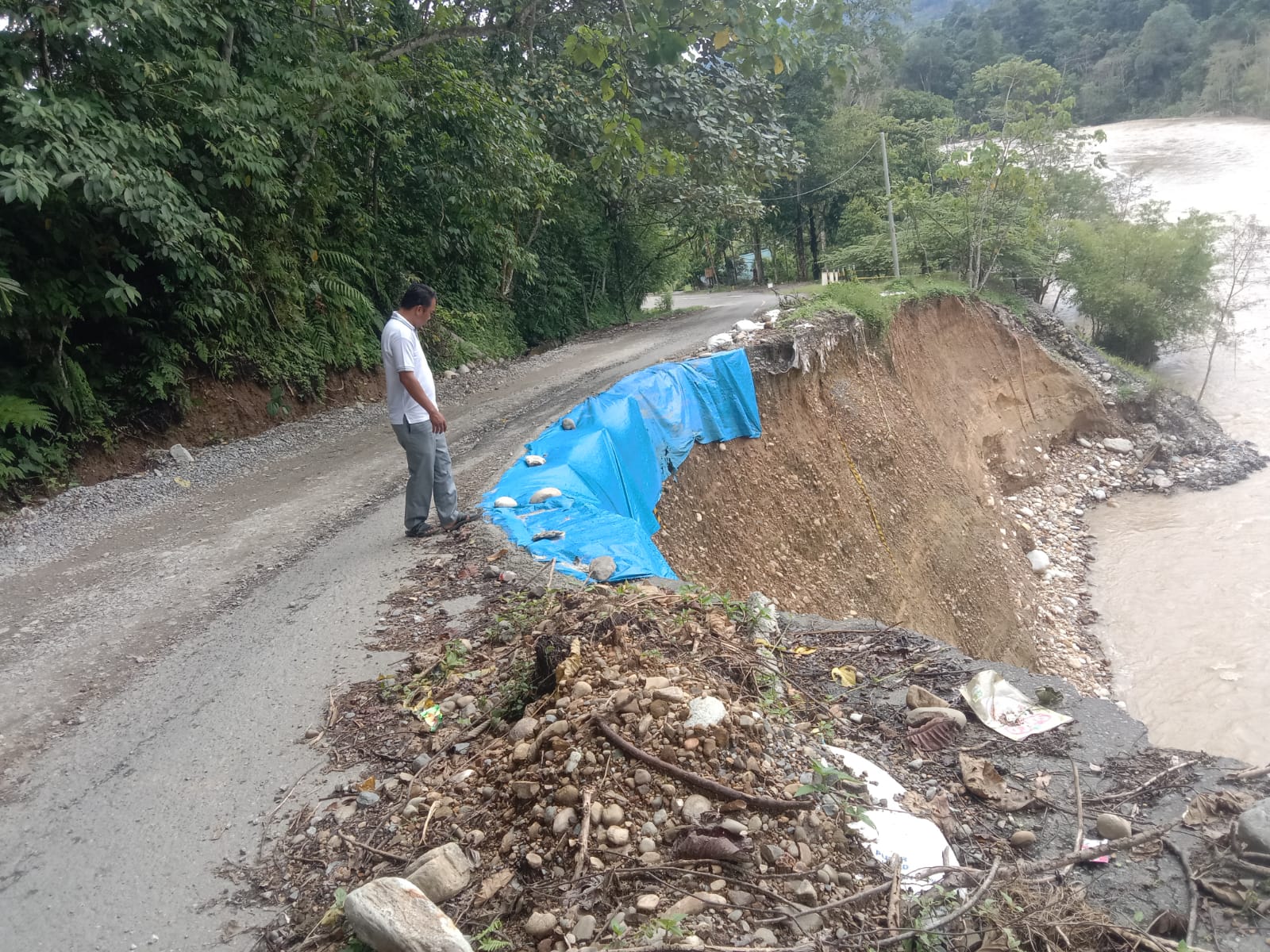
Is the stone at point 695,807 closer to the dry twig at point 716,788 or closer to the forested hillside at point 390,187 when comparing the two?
the dry twig at point 716,788

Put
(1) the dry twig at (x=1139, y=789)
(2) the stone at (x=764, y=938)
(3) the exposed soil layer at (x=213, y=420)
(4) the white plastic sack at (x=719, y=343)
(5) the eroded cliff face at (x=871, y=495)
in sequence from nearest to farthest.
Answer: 1. (2) the stone at (x=764, y=938)
2. (1) the dry twig at (x=1139, y=789)
3. (3) the exposed soil layer at (x=213, y=420)
4. (5) the eroded cliff face at (x=871, y=495)
5. (4) the white plastic sack at (x=719, y=343)

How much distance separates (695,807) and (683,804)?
0.05 m

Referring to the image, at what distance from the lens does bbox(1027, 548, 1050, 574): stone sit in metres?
14.1

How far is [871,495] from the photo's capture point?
12.2 metres

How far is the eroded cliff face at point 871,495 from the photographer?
30.8ft

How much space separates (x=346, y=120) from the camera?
32.5 ft

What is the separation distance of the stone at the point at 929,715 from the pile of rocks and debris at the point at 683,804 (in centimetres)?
1

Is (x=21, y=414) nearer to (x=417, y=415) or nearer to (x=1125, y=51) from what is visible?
(x=417, y=415)

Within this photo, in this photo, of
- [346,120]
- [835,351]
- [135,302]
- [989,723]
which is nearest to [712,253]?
[835,351]

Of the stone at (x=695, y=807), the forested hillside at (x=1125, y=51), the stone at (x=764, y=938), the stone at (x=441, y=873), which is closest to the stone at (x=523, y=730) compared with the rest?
the stone at (x=441, y=873)

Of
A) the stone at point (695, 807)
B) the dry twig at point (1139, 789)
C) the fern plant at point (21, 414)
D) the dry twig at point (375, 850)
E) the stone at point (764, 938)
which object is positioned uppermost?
the fern plant at point (21, 414)

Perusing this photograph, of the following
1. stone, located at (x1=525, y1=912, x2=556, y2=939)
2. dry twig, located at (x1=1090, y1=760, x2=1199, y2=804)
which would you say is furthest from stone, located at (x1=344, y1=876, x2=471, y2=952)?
dry twig, located at (x1=1090, y1=760, x2=1199, y2=804)

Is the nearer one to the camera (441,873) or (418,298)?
(441,873)

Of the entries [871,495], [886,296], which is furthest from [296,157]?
[886,296]
